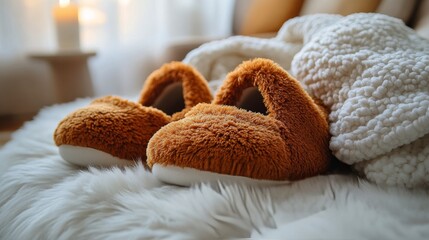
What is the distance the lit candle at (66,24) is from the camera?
1.11m

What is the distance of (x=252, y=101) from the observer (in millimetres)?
518

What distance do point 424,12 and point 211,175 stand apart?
0.64 meters

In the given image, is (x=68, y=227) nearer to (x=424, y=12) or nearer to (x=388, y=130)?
(x=388, y=130)

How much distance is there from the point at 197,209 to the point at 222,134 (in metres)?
0.09

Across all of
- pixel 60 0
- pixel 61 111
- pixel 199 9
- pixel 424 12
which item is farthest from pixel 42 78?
pixel 424 12

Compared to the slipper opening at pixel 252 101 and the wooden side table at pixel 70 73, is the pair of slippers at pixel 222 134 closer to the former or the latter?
the slipper opening at pixel 252 101

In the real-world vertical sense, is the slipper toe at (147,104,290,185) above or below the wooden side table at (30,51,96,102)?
above

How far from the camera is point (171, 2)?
4.32 ft

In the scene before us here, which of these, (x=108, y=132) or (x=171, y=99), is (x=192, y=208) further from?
(x=171, y=99)

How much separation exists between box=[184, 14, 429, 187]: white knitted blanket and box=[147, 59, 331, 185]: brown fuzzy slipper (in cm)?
4

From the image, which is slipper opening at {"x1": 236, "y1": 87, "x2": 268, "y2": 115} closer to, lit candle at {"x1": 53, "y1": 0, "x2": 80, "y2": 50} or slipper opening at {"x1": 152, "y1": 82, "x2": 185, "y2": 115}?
slipper opening at {"x1": 152, "y1": 82, "x2": 185, "y2": 115}

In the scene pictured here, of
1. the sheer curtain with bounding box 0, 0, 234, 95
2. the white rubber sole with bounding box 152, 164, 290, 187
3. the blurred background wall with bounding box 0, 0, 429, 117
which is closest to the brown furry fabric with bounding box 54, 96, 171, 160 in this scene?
the white rubber sole with bounding box 152, 164, 290, 187

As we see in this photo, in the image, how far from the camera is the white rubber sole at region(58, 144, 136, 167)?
1.57 feet

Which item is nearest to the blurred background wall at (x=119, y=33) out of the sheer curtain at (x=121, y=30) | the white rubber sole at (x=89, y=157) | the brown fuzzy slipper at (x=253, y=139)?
the sheer curtain at (x=121, y=30)
